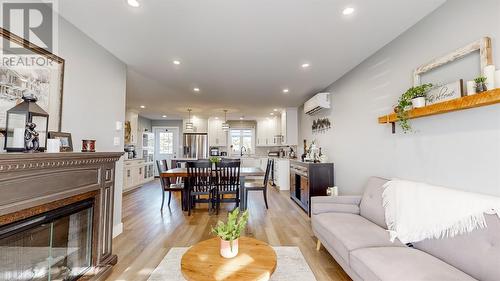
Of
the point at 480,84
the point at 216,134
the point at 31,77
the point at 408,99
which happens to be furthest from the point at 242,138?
the point at 480,84

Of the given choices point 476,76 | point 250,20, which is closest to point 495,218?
point 476,76

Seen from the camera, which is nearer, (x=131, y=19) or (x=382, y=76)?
(x=131, y=19)

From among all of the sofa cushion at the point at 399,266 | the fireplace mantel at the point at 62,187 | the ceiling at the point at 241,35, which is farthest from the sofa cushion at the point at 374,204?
the fireplace mantel at the point at 62,187

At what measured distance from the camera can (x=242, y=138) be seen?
9.51m

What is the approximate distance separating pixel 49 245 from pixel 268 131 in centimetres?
771

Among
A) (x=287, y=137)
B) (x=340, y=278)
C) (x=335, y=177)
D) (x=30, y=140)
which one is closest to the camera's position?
(x=30, y=140)

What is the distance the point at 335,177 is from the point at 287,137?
2826 mm

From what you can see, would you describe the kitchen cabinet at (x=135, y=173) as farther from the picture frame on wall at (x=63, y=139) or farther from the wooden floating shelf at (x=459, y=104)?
the wooden floating shelf at (x=459, y=104)

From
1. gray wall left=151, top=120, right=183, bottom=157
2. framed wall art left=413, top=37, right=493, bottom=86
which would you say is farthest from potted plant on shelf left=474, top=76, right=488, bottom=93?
gray wall left=151, top=120, right=183, bottom=157

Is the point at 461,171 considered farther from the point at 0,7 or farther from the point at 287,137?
the point at 287,137

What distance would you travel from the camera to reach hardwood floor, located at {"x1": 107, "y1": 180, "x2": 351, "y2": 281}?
2.28 metres

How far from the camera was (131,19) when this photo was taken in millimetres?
2215

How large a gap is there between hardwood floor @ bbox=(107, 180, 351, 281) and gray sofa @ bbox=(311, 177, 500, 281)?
0.35 metres

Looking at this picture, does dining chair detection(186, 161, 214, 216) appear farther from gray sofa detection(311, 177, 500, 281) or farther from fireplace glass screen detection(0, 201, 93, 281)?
gray sofa detection(311, 177, 500, 281)
